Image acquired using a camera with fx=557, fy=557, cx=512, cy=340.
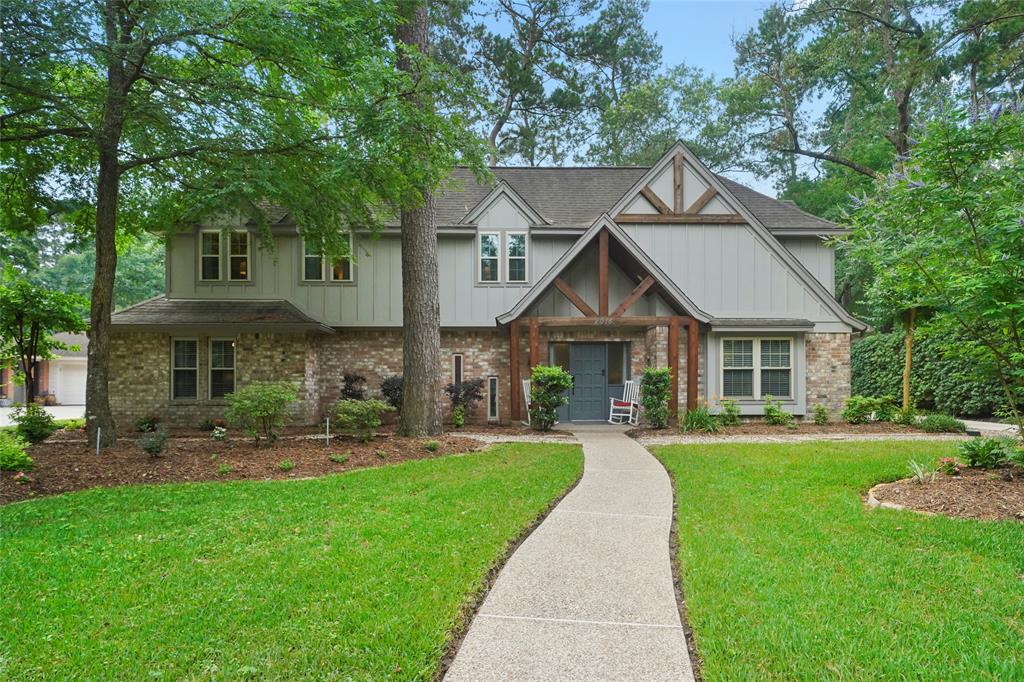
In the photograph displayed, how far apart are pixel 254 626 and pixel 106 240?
8.96 metres

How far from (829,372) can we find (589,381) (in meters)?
6.28

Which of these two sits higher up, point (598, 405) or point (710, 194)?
point (710, 194)

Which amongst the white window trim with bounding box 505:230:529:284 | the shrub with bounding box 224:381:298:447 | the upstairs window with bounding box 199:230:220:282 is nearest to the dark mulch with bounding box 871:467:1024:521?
the shrub with bounding box 224:381:298:447

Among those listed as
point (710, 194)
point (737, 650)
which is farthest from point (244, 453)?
point (710, 194)

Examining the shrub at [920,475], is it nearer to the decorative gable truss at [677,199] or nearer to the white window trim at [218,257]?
the decorative gable truss at [677,199]

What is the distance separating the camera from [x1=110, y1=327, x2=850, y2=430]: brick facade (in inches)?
555

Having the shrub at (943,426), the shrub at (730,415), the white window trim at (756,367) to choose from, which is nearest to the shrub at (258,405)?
the shrub at (730,415)

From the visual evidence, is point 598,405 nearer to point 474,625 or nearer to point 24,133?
point 474,625

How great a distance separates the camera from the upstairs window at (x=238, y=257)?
15023mm

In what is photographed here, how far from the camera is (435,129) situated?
9383 mm

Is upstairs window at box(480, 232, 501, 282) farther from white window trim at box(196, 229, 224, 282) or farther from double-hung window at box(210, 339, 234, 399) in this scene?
white window trim at box(196, 229, 224, 282)

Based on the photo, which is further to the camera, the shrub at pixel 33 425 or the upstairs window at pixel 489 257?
the upstairs window at pixel 489 257

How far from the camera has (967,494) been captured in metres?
6.19

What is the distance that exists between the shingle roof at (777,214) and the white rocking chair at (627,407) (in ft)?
19.7
